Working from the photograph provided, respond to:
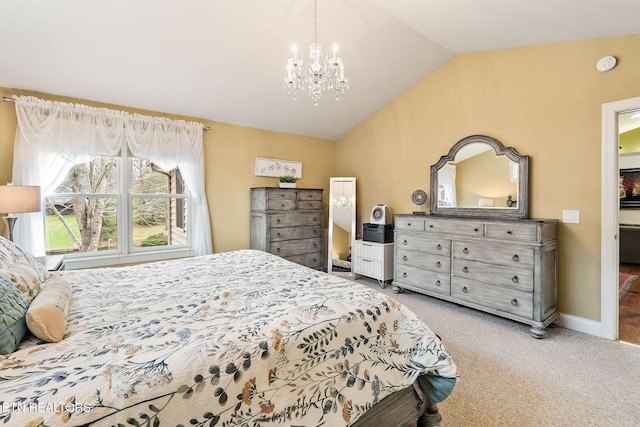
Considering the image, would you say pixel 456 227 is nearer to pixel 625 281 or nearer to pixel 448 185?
pixel 448 185

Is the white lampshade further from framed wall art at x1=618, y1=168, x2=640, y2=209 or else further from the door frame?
framed wall art at x1=618, y1=168, x2=640, y2=209

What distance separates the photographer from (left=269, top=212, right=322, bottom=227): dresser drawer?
4137 mm

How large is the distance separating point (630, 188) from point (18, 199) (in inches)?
355

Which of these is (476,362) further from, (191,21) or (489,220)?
(191,21)

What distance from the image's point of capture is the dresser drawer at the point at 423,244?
3357 mm

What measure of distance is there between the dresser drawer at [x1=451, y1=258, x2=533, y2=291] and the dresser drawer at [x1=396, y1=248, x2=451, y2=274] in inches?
3.9

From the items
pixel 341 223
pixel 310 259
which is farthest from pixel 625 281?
pixel 310 259

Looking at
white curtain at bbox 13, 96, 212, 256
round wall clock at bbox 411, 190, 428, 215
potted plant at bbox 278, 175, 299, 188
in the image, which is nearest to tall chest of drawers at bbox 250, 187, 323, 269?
potted plant at bbox 278, 175, 299, 188

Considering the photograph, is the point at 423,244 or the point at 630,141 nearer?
the point at 423,244

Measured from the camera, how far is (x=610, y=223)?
2602 millimetres

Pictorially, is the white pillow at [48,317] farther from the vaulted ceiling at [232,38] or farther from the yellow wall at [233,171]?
the yellow wall at [233,171]

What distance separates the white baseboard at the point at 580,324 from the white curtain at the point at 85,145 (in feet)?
13.4

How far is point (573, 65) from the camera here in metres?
2.81

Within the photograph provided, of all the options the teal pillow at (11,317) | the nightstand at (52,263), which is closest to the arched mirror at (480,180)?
the teal pillow at (11,317)
